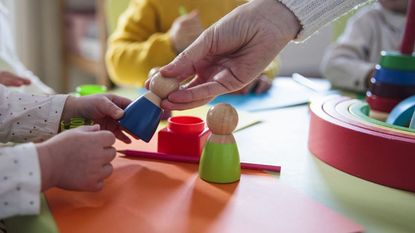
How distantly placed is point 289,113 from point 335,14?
0.27m

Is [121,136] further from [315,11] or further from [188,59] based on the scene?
[315,11]

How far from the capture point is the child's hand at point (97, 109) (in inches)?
22.7

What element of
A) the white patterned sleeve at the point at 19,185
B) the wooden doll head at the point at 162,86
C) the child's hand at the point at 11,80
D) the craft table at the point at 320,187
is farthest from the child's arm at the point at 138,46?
the white patterned sleeve at the point at 19,185

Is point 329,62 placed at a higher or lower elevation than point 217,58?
lower

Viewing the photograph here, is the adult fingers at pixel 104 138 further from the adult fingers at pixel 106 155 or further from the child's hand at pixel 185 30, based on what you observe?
the child's hand at pixel 185 30

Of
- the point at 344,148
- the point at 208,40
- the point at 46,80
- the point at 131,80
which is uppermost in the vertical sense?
the point at 208,40

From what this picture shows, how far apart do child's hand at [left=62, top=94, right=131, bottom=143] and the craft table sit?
168mm

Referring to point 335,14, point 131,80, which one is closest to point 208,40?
point 335,14

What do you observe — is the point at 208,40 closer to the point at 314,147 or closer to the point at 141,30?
the point at 314,147

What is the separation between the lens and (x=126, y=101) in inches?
23.8

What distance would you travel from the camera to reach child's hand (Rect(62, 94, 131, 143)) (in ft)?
1.89

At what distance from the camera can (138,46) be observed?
1.18m

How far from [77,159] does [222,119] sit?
0.15 metres

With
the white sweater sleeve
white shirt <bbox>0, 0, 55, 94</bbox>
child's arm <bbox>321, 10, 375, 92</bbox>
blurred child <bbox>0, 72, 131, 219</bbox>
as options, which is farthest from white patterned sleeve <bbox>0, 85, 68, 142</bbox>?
child's arm <bbox>321, 10, 375, 92</bbox>
